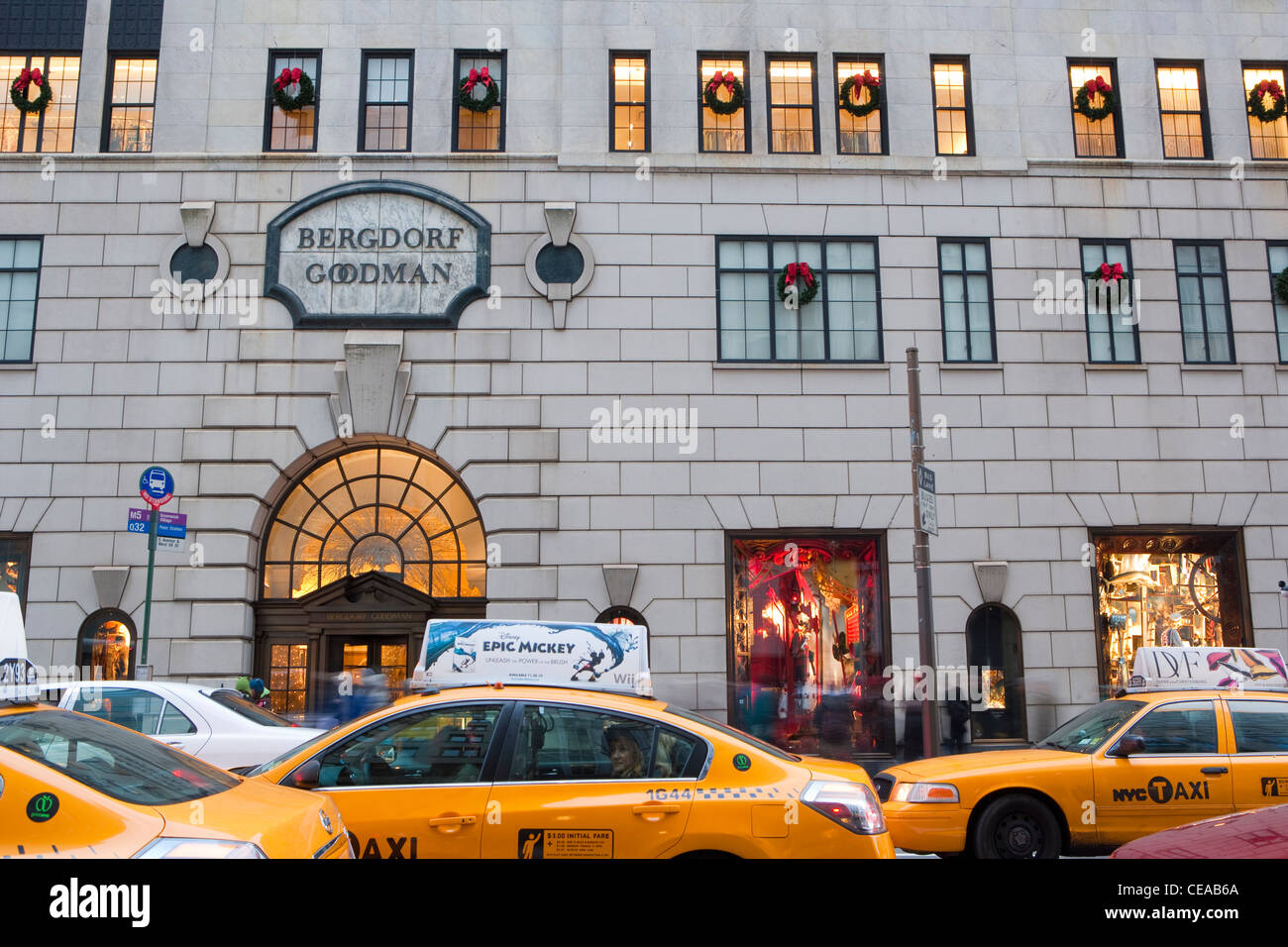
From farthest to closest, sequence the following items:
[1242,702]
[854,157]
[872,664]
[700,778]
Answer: [854,157] → [872,664] → [1242,702] → [700,778]

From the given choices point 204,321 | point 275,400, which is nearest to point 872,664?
point 275,400

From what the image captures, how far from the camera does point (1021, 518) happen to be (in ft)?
56.6

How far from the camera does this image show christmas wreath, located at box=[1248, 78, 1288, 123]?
18562mm

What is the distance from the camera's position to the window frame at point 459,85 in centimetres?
1823

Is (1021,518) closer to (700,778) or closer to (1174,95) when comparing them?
(1174,95)

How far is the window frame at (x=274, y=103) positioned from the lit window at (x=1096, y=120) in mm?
13587

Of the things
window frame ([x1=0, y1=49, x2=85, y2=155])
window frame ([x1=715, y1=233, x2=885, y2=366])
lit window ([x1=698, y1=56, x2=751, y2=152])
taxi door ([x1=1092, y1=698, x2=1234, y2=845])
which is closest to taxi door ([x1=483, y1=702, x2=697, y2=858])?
taxi door ([x1=1092, y1=698, x2=1234, y2=845])

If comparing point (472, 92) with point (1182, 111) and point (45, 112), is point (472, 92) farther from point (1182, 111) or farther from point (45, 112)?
point (1182, 111)

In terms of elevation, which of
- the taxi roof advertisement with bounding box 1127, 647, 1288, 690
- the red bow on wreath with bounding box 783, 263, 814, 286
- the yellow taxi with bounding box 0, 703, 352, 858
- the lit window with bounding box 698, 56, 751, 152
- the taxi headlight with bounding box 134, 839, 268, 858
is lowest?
the taxi headlight with bounding box 134, 839, 268, 858

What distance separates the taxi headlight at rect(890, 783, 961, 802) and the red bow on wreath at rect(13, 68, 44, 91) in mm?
18126

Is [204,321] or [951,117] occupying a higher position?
[951,117]

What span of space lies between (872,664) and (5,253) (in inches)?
646

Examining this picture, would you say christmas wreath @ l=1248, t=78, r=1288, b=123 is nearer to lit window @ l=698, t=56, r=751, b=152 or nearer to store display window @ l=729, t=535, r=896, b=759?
lit window @ l=698, t=56, r=751, b=152

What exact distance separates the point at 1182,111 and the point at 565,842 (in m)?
18.7
